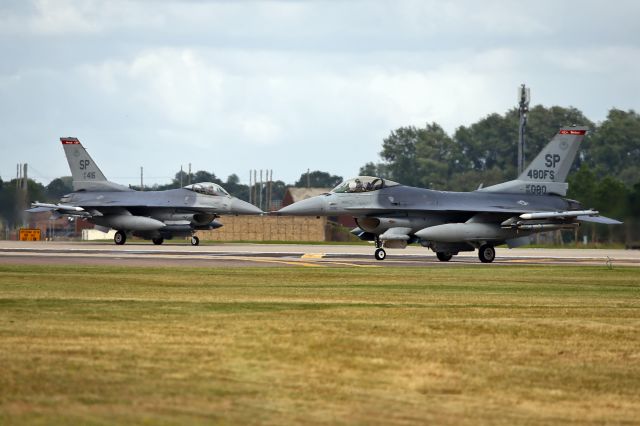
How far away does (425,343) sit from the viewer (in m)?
15.0

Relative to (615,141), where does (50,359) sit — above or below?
below

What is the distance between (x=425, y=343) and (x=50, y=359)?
4.93 m

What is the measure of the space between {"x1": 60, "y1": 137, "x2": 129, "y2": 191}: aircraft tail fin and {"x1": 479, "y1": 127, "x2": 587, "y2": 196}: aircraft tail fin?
80.1 ft

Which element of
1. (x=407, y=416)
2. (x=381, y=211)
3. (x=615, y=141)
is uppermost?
(x=615, y=141)

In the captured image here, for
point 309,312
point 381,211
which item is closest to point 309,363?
point 309,312

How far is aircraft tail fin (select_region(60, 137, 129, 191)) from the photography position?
5919cm

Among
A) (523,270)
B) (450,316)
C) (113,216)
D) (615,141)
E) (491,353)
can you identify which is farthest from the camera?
(615,141)

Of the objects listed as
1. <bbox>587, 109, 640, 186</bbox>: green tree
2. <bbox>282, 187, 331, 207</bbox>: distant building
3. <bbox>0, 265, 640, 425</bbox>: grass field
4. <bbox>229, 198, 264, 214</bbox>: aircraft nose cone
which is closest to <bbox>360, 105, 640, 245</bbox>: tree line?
<bbox>587, 109, 640, 186</bbox>: green tree

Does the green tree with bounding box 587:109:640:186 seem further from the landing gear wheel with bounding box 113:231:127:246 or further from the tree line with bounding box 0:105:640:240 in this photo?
the landing gear wheel with bounding box 113:231:127:246

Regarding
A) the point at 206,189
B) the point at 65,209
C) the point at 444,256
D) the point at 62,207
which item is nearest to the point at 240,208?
the point at 206,189

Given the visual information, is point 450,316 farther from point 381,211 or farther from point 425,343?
point 381,211

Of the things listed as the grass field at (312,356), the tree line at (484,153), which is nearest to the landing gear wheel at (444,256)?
the grass field at (312,356)

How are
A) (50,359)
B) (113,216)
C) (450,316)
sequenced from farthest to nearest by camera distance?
1. (113,216)
2. (450,316)
3. (50,359)

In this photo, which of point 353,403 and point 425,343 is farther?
point 425,343
